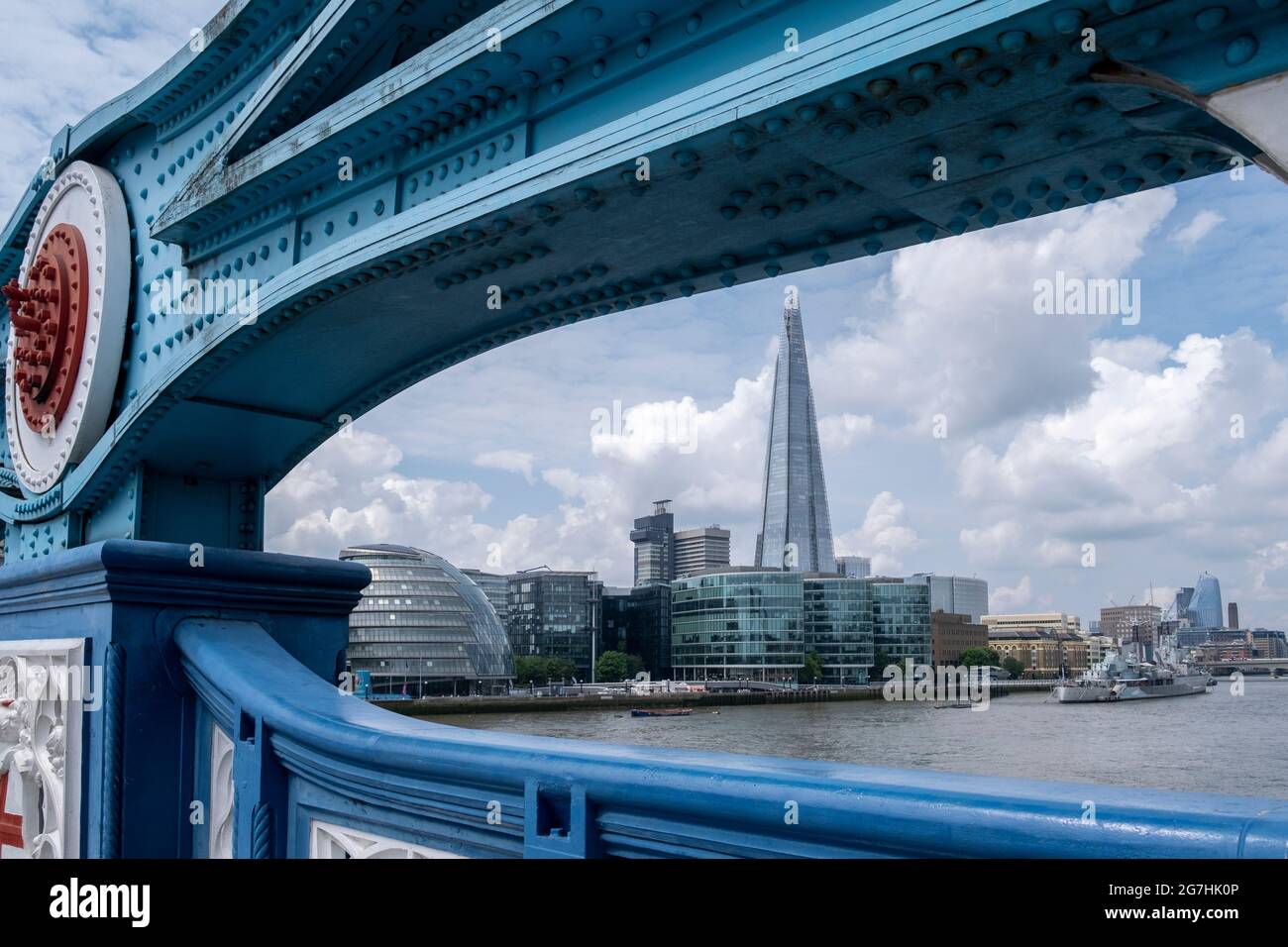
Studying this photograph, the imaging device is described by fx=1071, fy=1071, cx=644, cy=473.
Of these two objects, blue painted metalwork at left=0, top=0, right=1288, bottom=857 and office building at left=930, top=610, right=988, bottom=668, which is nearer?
blue painted metalwork at left=0, top=0, right=1288, bottom=857

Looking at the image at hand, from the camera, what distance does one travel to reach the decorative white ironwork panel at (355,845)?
2.74 metres

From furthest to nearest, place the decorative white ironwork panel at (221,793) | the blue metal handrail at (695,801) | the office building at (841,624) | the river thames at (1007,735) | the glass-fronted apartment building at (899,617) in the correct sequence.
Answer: the glass-fronted apartment building at (899,617)
the office building at (841,624)
the river thames at (1007,735)
the decorative white ironwork panel at (221,793)
the blue metal handrail at (695,801)

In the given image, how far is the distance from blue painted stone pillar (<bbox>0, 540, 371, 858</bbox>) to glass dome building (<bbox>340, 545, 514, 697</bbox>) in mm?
70800

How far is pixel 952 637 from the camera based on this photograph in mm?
118062

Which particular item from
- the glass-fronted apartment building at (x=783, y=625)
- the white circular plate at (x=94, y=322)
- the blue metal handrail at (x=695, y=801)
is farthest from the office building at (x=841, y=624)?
the blue metal handrail at (x=695, y=801)

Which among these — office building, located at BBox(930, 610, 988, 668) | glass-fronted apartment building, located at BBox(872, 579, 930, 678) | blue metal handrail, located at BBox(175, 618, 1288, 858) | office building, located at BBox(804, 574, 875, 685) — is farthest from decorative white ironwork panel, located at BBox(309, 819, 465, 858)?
office building, located at BBox(930, 610, 988, 668)

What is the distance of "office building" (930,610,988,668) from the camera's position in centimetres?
11345

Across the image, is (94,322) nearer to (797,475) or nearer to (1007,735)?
(1007,735)

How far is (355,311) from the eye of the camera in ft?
17.1

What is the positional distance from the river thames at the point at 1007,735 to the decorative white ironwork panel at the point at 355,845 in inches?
985

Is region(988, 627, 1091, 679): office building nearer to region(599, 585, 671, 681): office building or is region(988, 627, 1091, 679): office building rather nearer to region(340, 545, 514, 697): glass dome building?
region(599, 585, 671, 681): office building

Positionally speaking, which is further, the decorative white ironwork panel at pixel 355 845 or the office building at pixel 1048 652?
the office building at pixel 1048 652

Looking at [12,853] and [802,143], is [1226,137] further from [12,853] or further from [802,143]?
[12,853]

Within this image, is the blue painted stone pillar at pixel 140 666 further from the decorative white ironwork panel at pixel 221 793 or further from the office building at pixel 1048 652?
the office building at pixel 1048 652
